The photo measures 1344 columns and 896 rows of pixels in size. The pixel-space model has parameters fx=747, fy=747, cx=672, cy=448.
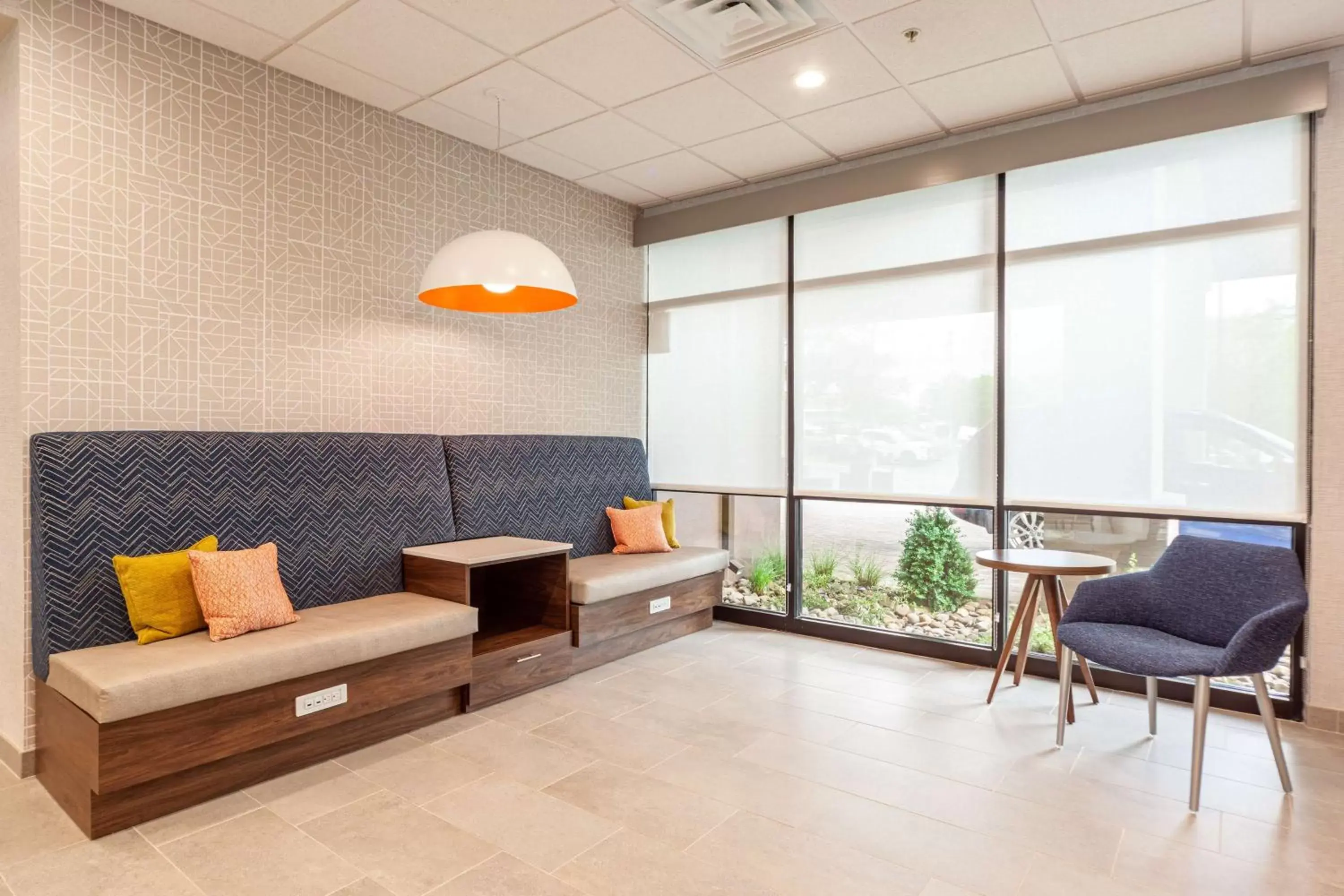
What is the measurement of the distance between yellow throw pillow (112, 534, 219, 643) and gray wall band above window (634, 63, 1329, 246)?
379 cm

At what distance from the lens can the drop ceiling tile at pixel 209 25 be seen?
9.89 ft

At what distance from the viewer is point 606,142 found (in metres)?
4.42

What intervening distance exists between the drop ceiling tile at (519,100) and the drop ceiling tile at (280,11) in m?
0.72

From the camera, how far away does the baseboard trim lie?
2807 millimetres

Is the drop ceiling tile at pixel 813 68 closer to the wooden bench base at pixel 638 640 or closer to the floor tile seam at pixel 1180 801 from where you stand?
the wooden bench base at pixel 638 640

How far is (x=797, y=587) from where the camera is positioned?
5.08 m

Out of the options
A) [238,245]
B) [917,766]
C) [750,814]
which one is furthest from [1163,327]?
[238,245]

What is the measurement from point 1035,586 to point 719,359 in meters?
2.61

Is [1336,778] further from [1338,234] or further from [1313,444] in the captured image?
[1338,234]

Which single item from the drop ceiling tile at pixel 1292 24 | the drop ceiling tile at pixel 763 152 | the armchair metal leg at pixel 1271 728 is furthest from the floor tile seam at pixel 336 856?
the drop ceiling tile at pixel 1292 24

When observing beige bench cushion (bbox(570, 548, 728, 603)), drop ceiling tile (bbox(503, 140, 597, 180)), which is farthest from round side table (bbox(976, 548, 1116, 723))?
drop ceiling tile (bbox(503, 140, 597, 180))

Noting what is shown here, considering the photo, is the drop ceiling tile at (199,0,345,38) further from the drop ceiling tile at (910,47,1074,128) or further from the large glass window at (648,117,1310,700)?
the large glass window at (648,117,1310,700)

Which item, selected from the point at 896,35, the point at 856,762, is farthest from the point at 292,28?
the point at 856,762

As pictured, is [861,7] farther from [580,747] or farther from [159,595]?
[159,595]
